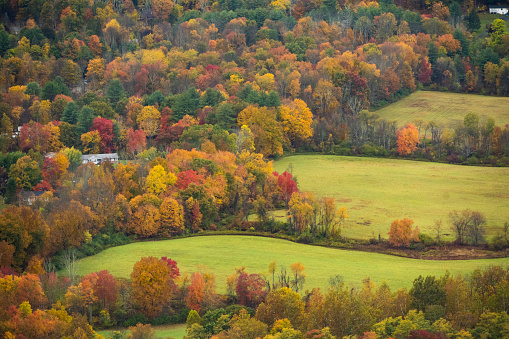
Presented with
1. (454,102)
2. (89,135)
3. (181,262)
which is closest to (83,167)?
(89,135)

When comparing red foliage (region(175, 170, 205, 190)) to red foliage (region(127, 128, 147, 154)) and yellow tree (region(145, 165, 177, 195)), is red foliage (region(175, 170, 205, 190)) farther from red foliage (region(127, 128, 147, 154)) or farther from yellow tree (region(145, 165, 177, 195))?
red foliage (region(127, 128, 147, 154))

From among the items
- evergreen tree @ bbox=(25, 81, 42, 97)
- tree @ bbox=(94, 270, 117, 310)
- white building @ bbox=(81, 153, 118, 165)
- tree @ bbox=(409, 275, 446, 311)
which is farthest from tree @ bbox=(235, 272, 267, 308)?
evergreen tree @ bbox=(25, 81, 42, 97)

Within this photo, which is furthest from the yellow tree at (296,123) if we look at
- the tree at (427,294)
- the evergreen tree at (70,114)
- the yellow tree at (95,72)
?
the tree at (427,294)

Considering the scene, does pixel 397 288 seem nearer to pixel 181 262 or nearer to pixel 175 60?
pixel 181 262

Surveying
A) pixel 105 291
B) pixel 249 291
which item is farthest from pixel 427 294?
pixel 105 291

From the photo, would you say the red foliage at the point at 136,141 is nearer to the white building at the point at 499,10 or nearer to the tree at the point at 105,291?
the tree at the point at 105,291

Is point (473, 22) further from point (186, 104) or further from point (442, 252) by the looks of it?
point (442, 252)
